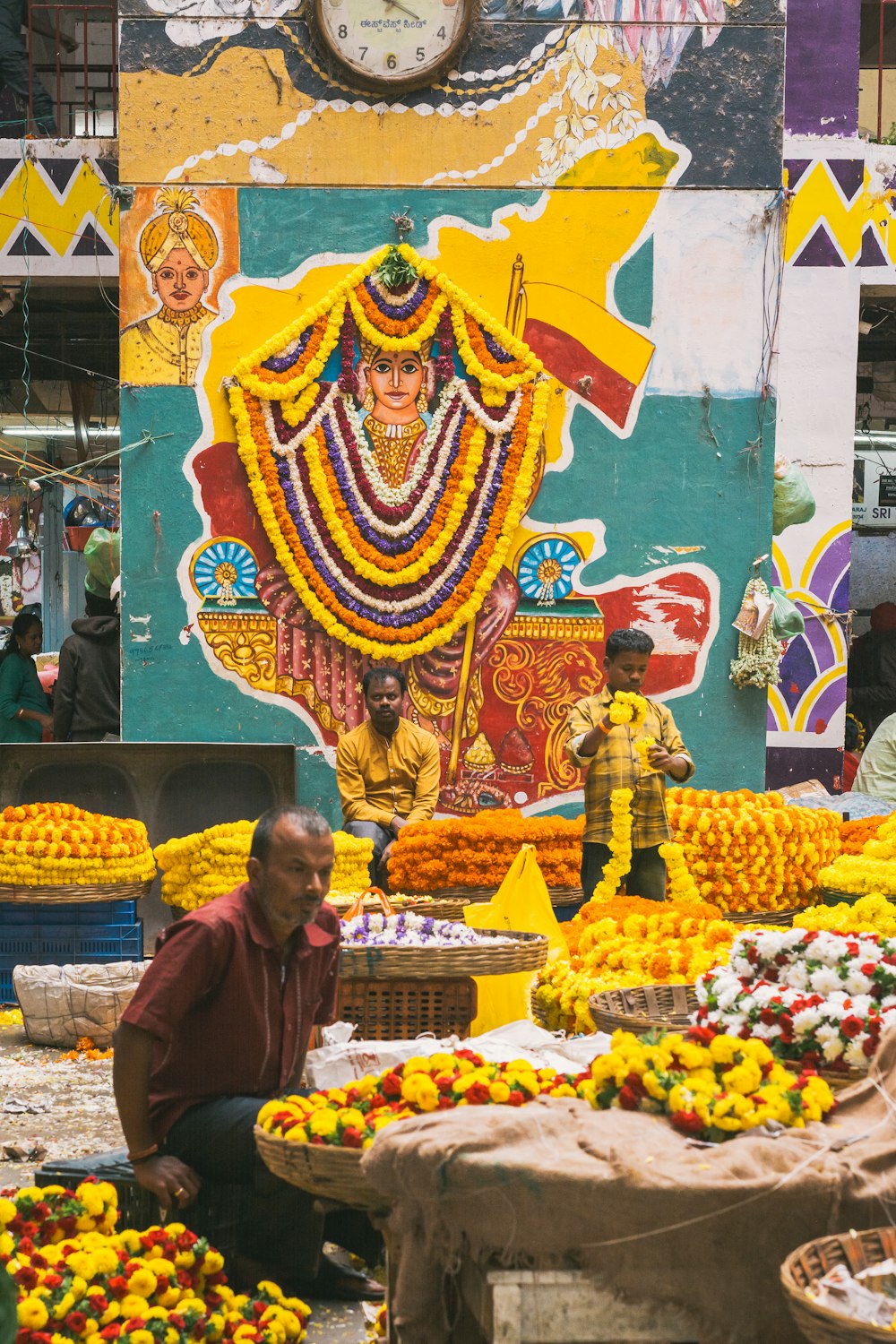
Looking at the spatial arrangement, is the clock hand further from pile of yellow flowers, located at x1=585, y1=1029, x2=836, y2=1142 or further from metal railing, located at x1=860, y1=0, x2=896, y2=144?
pile of yellow flowers, located at x1=585, y1=1029, x2=836, y2=1142

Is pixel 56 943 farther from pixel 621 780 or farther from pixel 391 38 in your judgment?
pixel 391 38

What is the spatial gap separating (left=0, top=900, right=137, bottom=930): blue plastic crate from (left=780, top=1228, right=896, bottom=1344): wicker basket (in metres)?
6.09

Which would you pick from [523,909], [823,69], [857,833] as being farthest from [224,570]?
[823,69]

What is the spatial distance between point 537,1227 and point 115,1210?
1514 mm

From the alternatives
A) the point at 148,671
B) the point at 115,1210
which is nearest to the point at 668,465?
the point at 148,671

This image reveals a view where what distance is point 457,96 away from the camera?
33.8 feet

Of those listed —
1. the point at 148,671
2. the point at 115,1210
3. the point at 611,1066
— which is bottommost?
the point at 115,1210

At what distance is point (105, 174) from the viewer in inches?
455

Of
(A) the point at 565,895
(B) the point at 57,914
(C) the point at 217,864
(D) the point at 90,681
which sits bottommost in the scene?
(B) the point at 57,914

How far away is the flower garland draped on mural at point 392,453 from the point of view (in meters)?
10.3

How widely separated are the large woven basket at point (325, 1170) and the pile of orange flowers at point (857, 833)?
240 inches

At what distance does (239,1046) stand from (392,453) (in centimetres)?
645

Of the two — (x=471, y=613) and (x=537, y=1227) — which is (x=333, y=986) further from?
(x=471, y=613)

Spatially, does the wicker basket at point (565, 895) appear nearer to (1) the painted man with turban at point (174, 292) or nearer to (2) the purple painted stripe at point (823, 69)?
(1) the painted man with turban at point (174, 292)
